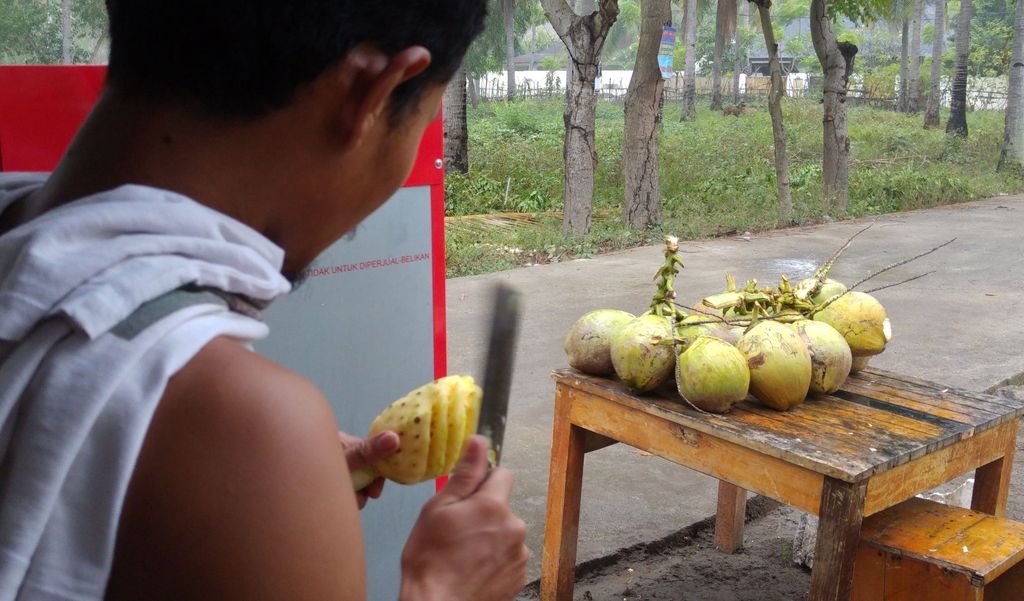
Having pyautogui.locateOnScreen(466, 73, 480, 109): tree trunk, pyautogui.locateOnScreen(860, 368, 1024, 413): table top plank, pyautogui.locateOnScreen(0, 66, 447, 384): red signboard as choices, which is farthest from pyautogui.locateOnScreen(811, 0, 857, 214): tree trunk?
pyautogui.locateOnScreen(466, 73, 480, 109): tree trunk

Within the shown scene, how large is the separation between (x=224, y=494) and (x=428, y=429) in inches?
23.7

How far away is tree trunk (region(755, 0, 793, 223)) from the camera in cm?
938

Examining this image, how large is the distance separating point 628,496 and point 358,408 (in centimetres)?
173

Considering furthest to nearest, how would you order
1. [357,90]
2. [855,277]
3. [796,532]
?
[855,277]
[796,532]
[357,90]

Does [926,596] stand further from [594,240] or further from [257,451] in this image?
[594,240]

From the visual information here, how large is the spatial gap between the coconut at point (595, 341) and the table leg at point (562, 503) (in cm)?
11

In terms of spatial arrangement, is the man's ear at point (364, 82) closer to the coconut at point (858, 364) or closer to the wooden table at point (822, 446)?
the wooden table at point (822, 446)

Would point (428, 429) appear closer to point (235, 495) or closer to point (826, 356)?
point (235, 495)

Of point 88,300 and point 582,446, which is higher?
point 88,300

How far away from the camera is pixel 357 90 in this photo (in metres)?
0.90

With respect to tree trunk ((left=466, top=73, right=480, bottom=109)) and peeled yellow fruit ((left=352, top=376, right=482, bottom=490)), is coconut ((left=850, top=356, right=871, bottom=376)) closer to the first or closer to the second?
peeled yellow fruit ((left=352, top=376, right=482, bottom=490))

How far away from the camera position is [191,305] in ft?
2.66

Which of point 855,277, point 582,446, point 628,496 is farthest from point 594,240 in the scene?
point 582,446

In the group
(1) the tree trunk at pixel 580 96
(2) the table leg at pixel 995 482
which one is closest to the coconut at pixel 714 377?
(2) the table leg at pixel 995 482
